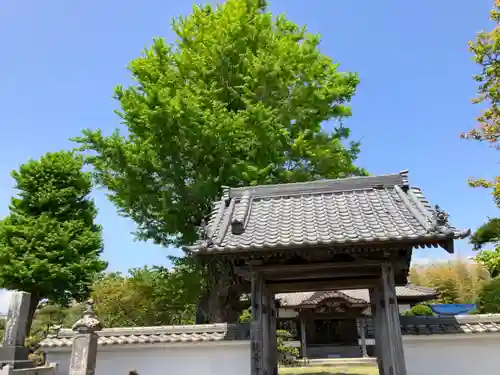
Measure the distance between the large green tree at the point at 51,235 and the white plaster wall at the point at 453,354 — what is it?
591 inches

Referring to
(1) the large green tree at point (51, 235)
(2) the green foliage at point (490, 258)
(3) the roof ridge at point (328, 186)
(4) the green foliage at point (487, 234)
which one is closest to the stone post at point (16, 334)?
(1) the large green tree at point (51, 235)

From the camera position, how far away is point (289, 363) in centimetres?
2227

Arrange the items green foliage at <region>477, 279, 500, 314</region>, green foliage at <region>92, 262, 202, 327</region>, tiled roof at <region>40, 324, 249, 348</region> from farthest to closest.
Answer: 1. green foliage at <region>92, 262, 202, 327</region>
2. green foliage at <region>477, 279, 500, 314</region>
3. tiled roof at <region>40, 324, 249, 348</region>

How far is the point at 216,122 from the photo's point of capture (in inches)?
490

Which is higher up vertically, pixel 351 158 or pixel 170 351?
pixel 351 158

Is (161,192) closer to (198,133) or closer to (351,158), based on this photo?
(198,133)

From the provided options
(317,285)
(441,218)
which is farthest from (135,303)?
(441,218)

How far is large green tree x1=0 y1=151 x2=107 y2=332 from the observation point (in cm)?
1725

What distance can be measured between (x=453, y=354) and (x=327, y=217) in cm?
371

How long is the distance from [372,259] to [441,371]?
2.77 metres

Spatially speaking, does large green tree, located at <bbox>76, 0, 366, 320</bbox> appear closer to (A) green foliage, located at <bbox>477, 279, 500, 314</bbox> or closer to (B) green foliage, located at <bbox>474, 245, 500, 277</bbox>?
(B) green foliage, located at <bbox>474, 245, 500, 277</bbox>

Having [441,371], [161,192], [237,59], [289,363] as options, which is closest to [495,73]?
[237,59]

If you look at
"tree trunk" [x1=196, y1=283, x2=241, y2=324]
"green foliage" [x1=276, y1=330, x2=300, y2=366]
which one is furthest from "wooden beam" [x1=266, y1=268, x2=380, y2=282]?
"green foliage" [x1=276, y1=330, x2=300, y2=366]

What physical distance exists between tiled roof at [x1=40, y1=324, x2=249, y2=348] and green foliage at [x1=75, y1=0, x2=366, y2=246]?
15.5ft
